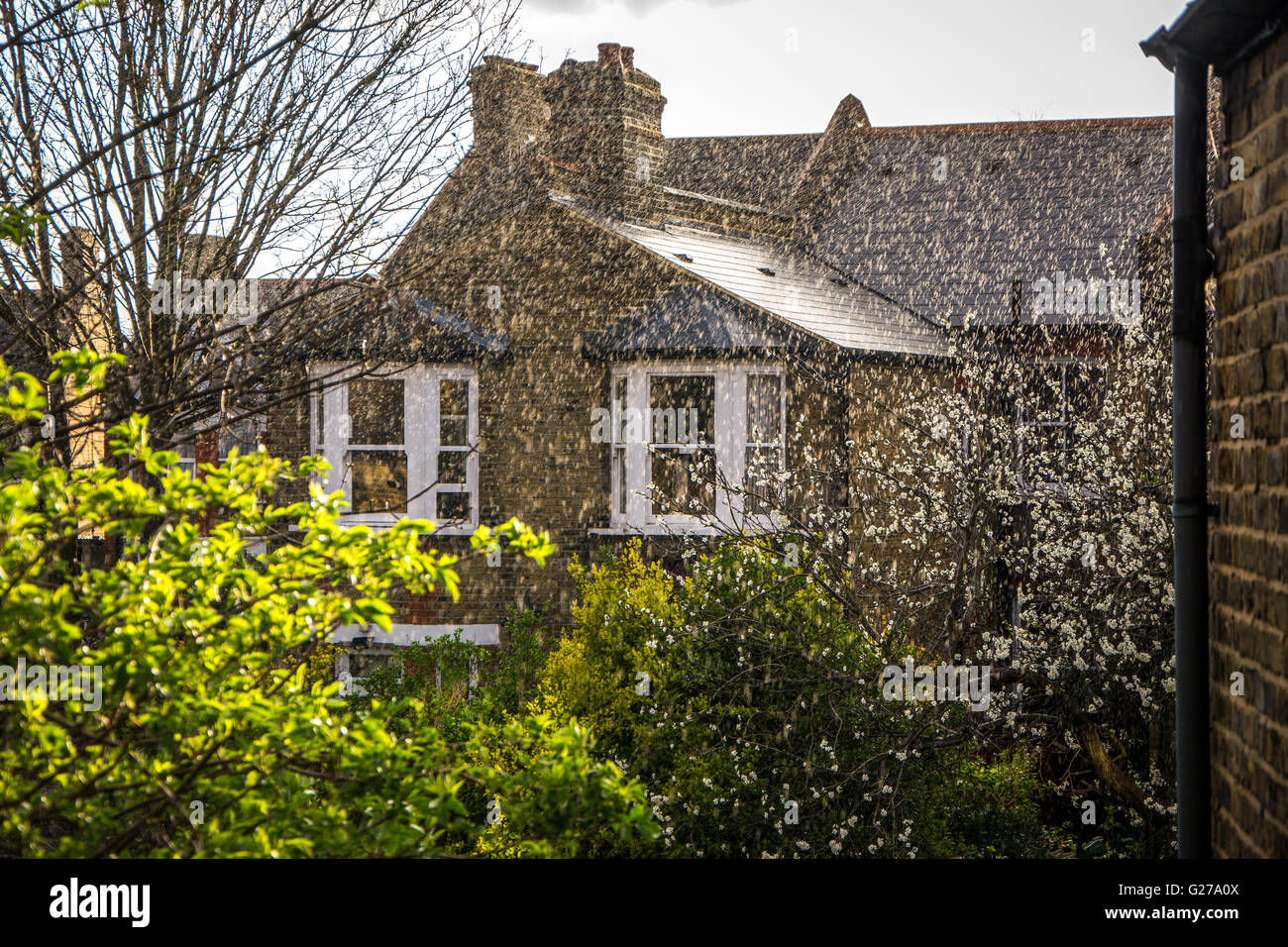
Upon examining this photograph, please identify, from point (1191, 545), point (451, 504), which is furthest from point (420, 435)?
point (1191, 545)

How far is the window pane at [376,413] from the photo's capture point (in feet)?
45.3

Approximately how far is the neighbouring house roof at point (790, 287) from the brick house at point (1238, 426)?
299 inches

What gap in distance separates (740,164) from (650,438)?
23.7ft

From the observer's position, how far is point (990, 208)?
14688mm

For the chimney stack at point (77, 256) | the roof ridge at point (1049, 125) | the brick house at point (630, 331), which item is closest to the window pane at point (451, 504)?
the brick house at point (630, 331)

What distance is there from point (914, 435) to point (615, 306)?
3984 millimetres

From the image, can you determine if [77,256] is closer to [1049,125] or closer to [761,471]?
[761,471]

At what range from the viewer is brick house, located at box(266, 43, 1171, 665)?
11414mm

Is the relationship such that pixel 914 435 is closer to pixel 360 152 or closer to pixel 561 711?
pixel 561 711

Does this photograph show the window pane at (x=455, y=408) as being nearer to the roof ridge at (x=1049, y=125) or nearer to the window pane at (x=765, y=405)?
the window pane at (x=765, y=405)

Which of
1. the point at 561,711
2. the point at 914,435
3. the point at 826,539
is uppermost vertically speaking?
the point at 914,435

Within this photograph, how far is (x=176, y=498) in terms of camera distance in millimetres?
2879

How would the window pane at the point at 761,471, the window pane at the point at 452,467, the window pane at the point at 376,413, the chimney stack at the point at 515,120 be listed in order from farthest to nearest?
the window pane at the point at 376,413 < the chimney stack at the point at 515,120 < the window pane at the point at 452,467 < the window pane at the point at 761,471

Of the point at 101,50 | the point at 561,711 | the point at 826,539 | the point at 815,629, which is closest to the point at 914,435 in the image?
the point at 826,539
